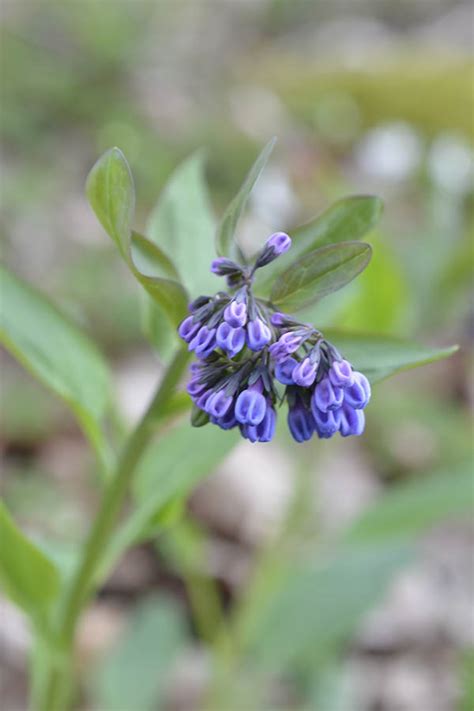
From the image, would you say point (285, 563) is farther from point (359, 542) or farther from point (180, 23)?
point (180, 23)

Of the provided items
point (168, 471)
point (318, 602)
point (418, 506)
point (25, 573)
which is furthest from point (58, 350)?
point (318, 602)

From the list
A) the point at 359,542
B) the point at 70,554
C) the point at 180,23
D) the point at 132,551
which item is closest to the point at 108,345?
the point at 132,551

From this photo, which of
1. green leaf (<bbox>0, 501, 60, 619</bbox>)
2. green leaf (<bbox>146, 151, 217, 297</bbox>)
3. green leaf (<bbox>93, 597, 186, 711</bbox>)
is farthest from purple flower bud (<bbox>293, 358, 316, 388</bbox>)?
green leaf (<bbox>93, 597, 186, 711</bbox>)

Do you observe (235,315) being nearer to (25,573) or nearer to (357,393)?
(357,393)

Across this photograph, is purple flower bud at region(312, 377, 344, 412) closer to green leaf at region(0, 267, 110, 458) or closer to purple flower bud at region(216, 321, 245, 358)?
purple flower bud at region(216, 321, 245, 358)

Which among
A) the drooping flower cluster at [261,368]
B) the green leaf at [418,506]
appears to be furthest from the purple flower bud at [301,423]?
the green leaf at [418,506]

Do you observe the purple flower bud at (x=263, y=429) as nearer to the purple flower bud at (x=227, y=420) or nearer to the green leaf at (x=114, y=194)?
the purple flower bud at (x=227, y=420)
